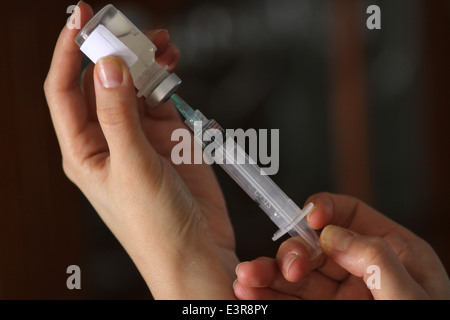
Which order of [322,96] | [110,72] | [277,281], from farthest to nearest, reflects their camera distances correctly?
[322,96] < [277,281] < [110,72]

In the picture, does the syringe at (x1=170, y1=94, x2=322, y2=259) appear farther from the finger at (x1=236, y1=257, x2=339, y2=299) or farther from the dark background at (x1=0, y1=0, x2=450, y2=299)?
the dark background at (x1=0, y1=0, x2=450, y2=299)

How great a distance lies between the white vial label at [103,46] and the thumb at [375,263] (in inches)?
10.7

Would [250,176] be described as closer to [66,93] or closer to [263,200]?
[263,200]

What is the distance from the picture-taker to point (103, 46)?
0.46m

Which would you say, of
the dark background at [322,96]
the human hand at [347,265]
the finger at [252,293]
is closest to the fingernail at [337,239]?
the human hand at [347,265]

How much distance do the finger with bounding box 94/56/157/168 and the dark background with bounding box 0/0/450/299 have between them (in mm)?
719

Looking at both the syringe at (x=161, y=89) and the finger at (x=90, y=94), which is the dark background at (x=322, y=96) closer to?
the finger at (x=90, y=94)

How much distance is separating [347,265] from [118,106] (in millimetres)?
274

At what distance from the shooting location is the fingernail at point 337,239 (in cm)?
47

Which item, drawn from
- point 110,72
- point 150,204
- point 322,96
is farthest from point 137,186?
point 322,96

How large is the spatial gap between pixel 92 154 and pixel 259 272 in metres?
0.24

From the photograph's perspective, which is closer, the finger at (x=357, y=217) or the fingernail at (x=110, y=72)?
the fingernail at (x=110, y=72)

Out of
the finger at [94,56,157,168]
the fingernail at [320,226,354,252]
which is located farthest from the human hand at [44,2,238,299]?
the fingernail at [320,226,354,252]
